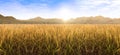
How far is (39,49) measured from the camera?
4.02 meters

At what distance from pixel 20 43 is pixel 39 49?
0.49m

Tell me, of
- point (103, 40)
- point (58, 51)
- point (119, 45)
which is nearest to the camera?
point (58, 51)

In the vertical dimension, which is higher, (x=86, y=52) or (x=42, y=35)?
(x=42, y=35)

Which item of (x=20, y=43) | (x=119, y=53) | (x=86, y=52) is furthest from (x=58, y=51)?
(x=119, y=53)

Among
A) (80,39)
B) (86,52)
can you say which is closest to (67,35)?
(80,39)

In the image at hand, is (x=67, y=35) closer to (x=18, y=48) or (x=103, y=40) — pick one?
(x=103, y=40)

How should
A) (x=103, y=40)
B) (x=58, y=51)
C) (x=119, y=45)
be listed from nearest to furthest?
1. (x=58, y=51)
2. (x=119, y=45)
3. (x=103, y=40)

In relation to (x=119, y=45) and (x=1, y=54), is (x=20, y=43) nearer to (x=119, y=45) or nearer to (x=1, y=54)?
(x=1, y=54)

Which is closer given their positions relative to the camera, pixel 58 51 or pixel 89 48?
pixel 58 51

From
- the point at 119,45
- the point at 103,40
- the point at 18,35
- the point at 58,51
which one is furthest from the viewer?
the point at 18,35

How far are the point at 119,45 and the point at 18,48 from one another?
79.0 inches

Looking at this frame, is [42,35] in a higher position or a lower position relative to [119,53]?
higher

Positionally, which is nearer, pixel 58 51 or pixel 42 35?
pixel 58 51

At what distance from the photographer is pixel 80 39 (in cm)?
432
